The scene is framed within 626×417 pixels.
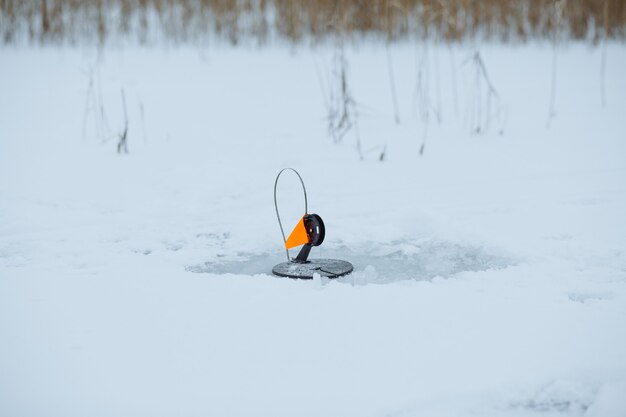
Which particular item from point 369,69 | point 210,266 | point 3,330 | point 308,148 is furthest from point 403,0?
point 3,330

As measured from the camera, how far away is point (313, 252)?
2.50 meters

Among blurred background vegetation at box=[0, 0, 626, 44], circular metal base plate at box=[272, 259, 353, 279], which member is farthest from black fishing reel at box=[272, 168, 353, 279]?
blurred background vegetation at box=[0, 0, 626, 44]

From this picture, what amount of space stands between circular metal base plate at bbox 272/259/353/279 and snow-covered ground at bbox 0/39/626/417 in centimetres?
7

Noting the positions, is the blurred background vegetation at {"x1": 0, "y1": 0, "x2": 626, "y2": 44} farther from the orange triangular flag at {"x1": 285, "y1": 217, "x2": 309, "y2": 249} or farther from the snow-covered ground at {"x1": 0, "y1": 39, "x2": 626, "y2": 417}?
the orange triangular flag at {"x1": 285, "y1": 217, "x2": 309, "y2": 249}

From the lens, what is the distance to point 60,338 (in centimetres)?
168

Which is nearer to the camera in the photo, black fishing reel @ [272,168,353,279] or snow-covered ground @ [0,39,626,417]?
snow-covered ground @ [0,39,626,417]

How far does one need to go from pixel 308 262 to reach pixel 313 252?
245 millimetres

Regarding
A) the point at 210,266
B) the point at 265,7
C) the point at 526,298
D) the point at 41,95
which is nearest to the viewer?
the point at 526,298

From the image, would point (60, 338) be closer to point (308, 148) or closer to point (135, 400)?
point (135, 400)

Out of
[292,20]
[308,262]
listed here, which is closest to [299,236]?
[308,262]

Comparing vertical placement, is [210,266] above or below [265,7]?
below

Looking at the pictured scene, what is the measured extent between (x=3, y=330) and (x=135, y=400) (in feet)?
1.63

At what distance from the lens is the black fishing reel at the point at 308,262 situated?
216 cm

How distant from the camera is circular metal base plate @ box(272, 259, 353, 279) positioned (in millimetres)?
2143
